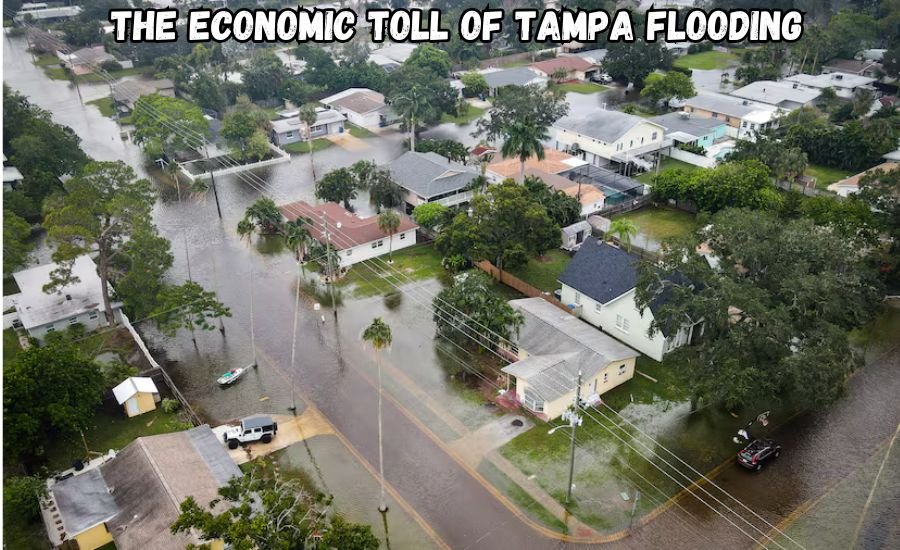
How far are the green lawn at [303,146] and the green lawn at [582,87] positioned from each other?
1559 inches

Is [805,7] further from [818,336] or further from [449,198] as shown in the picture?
[818,336]

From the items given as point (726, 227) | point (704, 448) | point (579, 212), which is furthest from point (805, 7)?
point (704, 448)

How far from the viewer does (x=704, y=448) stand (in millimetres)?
40188

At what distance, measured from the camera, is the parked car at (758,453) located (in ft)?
125

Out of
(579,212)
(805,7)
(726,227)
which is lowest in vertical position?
(579,212)

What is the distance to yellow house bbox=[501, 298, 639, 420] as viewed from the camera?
42469 millimetres

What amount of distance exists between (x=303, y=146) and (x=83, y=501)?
60516mm

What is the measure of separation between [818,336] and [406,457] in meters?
23.4

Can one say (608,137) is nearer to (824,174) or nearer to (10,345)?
(824,174)

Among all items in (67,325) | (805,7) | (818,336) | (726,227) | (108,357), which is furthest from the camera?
(805,7)

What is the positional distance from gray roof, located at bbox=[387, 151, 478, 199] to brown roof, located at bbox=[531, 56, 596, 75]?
155 ft

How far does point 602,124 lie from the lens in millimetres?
81688

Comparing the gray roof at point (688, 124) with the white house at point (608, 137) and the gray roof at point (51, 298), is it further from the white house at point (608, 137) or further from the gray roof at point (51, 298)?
the gray roof at point (51, 298)

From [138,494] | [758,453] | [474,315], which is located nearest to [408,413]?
[474,315]
